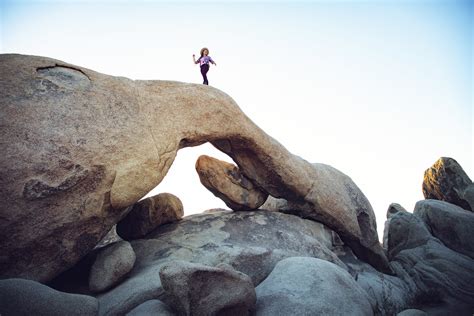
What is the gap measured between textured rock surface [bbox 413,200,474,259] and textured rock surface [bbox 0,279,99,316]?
10.7m

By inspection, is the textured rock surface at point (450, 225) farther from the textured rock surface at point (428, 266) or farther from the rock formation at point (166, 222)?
the textured rock surface at point (428, 266)

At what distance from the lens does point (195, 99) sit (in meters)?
7.30

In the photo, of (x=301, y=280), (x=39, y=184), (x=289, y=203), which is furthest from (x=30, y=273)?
(x=289, y=203)

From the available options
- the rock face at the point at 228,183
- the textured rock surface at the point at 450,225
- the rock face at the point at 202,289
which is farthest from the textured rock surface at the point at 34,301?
the textured rock surface at the point at 450,225

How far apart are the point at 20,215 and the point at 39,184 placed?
0.52 meters

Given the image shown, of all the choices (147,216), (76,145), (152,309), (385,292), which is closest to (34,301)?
(152,309)

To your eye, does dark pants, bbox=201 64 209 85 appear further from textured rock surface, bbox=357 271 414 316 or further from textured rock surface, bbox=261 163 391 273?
textured rock surface, bbox=357 271 414 316

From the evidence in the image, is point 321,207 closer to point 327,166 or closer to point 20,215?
point 327,166

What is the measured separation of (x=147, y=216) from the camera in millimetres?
7270

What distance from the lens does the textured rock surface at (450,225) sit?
985cm

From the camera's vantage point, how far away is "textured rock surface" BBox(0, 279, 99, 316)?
373 centimetres

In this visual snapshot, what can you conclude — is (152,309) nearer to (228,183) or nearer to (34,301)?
(34,301)

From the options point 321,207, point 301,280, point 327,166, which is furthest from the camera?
point 327,166

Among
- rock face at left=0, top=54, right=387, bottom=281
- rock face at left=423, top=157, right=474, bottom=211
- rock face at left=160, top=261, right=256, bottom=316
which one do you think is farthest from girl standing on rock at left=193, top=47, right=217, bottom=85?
rock face at left=423, top=157, right=474, bottom=211
